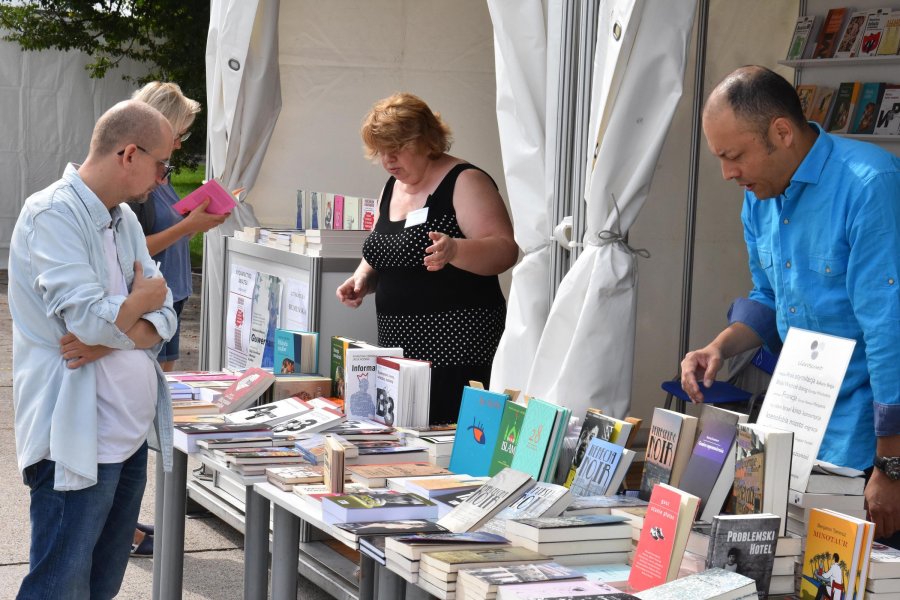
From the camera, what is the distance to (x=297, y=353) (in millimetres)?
3809

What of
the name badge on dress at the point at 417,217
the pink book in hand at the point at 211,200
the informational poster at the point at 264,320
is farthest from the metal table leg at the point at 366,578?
the informational poster at the point at 264,320

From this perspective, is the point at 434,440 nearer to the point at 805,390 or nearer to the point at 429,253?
the point at 429,253

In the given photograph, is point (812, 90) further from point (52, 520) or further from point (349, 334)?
point (52, 520)

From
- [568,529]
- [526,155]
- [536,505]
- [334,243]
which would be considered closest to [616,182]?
[526,155]

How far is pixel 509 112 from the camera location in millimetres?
3262

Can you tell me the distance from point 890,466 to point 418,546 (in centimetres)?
98

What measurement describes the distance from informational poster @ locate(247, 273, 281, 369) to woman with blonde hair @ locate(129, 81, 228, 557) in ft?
1.57

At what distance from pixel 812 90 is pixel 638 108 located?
7.72 feet

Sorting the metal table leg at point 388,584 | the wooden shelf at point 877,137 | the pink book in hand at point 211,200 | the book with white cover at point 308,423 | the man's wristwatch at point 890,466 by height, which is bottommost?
the metal table leg at point 388,584

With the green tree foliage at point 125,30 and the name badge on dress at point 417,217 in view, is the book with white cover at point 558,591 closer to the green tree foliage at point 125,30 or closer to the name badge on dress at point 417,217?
the name badge on dress at point 417,217

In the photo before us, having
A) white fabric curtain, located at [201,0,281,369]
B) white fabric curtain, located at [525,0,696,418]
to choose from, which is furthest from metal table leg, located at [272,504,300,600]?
white fabric curtain, located at [201,0,281,369]

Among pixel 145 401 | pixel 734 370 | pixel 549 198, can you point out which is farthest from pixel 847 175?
pixel 734 370

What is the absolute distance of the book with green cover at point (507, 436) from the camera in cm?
265

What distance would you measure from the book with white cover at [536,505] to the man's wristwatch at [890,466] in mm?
640
